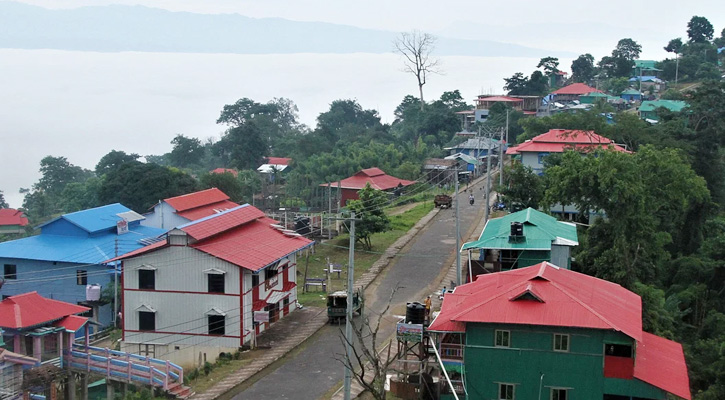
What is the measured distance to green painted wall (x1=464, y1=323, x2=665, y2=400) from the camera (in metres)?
17.0

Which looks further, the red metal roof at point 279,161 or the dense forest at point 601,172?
the red metal roof at point 279,161

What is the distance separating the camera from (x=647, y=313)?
23.2 meters

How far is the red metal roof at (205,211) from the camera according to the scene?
1426 inches

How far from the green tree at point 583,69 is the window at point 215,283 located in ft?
253

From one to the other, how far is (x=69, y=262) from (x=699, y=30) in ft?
272

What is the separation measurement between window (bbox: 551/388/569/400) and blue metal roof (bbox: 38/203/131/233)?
887 inches

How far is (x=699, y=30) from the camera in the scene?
3531 inches

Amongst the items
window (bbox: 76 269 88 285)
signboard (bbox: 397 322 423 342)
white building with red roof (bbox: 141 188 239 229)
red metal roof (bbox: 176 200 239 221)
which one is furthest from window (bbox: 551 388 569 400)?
white building with red roof (bbox: 141 188 239 229)

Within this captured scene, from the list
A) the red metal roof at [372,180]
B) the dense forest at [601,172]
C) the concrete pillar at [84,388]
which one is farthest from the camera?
the red metal roof at [372,180]

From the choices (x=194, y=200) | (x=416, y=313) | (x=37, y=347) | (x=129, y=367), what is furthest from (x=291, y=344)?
(x=194, y=200)

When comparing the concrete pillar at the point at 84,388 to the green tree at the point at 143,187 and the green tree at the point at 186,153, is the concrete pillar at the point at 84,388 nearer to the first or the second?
the green tree at the point at 143,187

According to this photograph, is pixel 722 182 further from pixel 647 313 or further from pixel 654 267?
pixel 647 313

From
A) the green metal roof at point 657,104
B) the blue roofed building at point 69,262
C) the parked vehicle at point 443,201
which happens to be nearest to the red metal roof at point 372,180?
the parked vehicle at point 443,201

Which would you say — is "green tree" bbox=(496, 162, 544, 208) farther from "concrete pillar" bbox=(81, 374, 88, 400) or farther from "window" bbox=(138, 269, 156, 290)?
"concrete pillar" bbox=(81, 374, 88, 400)
